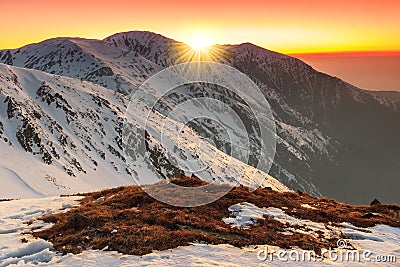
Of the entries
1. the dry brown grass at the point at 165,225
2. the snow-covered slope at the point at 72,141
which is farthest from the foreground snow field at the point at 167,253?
the snow-covered slope at the point at 72,141

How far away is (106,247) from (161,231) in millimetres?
2965

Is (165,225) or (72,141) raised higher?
(165,225)

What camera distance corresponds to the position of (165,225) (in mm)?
19922

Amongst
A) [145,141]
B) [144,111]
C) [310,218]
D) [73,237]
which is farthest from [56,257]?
[144,111]

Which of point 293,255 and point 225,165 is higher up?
point 293,255

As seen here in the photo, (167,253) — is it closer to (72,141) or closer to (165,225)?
(165,225)

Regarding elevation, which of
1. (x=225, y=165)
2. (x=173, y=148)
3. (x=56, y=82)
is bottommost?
(x=225, y=165)

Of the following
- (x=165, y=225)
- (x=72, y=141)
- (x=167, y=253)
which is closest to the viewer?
(x=167, y=253)

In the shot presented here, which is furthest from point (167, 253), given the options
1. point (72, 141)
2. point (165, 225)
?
point (72, 141)

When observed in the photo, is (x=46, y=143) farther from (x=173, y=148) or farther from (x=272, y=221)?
(x=272, y=221)

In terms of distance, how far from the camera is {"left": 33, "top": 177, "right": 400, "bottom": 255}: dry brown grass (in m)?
17.5

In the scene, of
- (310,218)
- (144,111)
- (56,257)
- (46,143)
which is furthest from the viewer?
(144,111)

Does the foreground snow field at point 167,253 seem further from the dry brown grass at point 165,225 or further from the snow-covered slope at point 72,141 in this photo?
the snow-covered slope at point 72,141

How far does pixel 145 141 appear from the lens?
13212cm
